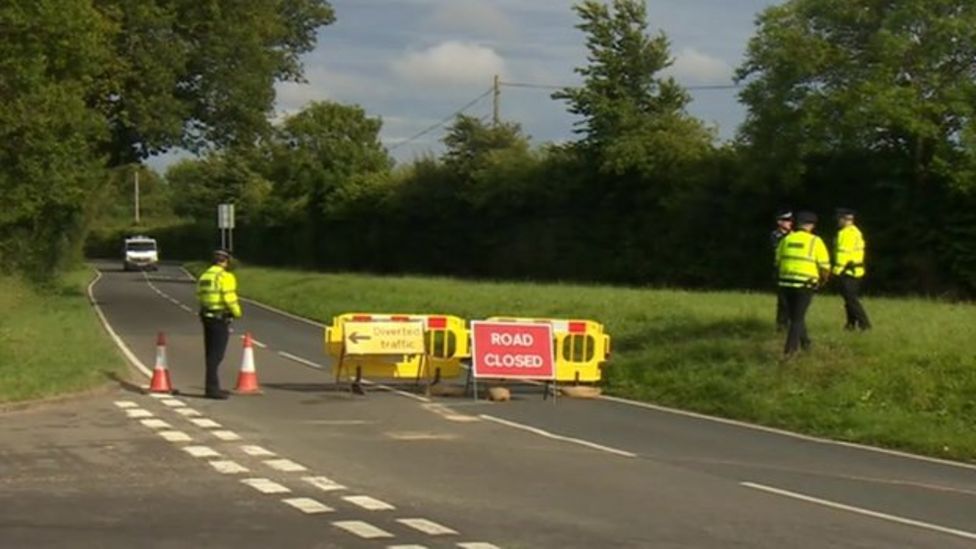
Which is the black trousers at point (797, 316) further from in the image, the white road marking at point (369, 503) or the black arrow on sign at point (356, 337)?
the white road marking at point (369, 503)

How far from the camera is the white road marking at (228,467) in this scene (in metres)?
12.4

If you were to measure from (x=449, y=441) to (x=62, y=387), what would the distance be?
6.18 m

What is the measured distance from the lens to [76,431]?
49.6 ft

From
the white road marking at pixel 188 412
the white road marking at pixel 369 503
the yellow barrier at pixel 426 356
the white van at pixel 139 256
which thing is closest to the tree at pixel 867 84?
the yellow barrier at pixel 426 356

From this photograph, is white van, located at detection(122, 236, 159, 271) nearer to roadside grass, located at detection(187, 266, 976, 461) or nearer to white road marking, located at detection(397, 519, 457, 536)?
roadside grass, located at detection(187, 266, 976, 461)

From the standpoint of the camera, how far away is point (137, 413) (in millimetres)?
16812

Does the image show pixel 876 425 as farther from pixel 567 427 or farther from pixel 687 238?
pixel 687 238

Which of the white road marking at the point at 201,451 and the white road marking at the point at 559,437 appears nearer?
the white road marking at the point at 201,451

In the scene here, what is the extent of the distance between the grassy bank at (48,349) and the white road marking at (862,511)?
9477 mm

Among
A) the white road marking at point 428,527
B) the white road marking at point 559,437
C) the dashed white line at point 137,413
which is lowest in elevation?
the white road marking at point 559,437

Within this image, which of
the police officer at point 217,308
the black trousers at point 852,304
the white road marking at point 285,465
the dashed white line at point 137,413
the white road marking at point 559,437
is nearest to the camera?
the white road marking at point 285,465

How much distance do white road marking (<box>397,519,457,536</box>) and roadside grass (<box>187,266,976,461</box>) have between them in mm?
6931

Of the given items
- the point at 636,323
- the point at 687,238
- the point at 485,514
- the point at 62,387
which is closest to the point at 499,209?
the point at 687,238

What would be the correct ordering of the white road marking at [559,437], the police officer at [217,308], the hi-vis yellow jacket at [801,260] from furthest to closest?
the hi-vis yellow jacket at [801,260]
the police officer at [217,308]
the white road marking at [559,437]
